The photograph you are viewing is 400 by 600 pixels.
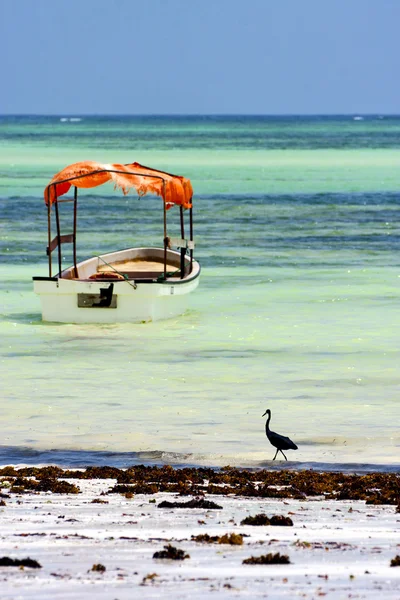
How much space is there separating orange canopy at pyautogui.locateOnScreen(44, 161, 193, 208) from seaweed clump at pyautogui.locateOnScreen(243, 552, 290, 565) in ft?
48.1

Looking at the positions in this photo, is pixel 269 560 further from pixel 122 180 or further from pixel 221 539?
Result: pixel 122 180

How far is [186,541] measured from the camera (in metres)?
7.31

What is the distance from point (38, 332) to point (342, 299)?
23.8 feet

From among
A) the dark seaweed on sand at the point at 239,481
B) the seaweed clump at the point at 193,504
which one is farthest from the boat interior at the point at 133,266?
the seaweed clump at the point at 193,504

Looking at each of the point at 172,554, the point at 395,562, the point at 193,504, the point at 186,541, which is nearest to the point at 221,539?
the point at 186,541

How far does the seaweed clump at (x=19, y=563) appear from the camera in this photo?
657cm

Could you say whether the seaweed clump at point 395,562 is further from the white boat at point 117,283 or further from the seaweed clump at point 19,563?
the white boat at point 117,283

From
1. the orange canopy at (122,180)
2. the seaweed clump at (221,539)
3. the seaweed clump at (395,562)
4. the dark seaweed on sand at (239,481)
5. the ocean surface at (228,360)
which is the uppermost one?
the orange canopy at (122,180)

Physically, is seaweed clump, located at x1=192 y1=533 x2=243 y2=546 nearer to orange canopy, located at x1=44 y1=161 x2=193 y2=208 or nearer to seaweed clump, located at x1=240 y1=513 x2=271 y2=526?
seaweed clump, located at x1=240 y1=513 x2=271 y2=526

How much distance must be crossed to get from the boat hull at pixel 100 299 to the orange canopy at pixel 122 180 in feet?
6.20

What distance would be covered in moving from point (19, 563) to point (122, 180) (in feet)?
51.6

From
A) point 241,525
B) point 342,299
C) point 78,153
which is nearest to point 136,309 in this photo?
point 342,299

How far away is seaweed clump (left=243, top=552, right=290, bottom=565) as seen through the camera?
6713mm

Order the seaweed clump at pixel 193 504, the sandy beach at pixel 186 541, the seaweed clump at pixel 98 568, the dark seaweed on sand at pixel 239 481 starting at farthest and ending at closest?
the dark seaweed on sand at pixel 239 481 < the seaweed clump at pixel 193 504 < the seaweed clump at pixel 98 568 < the sandy beach at pixel 186 541
